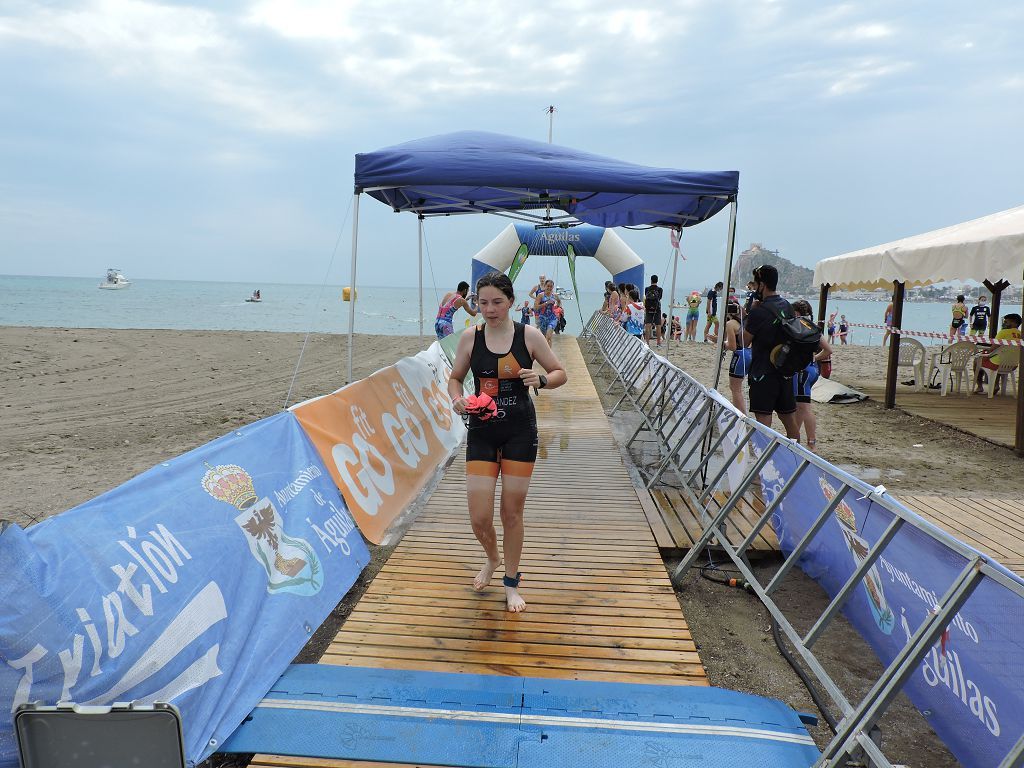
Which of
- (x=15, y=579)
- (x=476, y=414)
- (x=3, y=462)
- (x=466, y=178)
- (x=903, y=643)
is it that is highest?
(x=466, y=178)

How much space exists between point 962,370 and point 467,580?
1222cm

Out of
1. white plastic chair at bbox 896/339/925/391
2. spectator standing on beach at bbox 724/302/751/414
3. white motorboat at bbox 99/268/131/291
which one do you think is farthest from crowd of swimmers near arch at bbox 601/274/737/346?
white motorboat at bbox 99/268/131/291

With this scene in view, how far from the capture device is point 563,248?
73.7ft

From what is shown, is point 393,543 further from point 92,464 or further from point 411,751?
point 92,464

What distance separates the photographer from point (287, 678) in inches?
107

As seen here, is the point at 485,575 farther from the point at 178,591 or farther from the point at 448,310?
the point at 448,310

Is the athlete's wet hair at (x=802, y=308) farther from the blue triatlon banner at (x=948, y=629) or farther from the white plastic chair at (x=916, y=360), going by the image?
the white plastic chair at (x=916, y=360)

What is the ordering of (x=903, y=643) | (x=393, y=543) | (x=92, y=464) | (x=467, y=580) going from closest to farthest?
(x=903, y=643)
(x=467, y=580)
(x=393, y=543)
(x=92, y=464)

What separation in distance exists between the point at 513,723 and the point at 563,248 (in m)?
21.0

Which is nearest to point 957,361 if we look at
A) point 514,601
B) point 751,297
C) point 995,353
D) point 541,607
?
point 995,353

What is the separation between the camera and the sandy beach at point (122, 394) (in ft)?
21.8

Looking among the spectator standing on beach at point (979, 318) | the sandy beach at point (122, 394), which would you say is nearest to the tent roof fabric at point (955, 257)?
Answer: the spectator standing on beach at point (979, 318)

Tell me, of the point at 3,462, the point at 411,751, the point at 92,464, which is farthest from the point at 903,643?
the point at 3,462

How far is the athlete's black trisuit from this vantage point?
3313 millimetres
